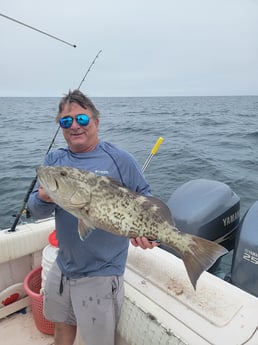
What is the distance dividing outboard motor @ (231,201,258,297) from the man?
1656 millimetres

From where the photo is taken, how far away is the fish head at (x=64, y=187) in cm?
218

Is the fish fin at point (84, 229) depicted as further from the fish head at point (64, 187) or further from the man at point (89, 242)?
the man at point (89, 242)

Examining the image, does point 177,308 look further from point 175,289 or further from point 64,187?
point 64,187

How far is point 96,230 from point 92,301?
21.2 inches

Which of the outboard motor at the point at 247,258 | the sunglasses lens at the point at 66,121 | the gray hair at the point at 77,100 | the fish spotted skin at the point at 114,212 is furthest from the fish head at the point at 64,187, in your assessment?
the outboard motor at the point at 247,258

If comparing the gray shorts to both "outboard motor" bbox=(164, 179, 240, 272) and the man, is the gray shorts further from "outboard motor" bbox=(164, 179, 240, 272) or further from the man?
"outboard motor" bbox=(164, 179, 240, 272)

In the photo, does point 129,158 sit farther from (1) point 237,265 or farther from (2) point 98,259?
(1) point 237,265

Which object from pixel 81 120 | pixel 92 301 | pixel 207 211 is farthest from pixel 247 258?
pixel 81 120

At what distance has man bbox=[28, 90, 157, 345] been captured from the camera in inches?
98.6


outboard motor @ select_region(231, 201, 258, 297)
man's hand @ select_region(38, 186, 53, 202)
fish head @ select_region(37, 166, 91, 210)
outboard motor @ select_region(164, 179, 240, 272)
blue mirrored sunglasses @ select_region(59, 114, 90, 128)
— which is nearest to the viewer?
fish head @ select_region(37, 166, 91, 210)

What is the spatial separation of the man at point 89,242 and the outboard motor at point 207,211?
5.92ft

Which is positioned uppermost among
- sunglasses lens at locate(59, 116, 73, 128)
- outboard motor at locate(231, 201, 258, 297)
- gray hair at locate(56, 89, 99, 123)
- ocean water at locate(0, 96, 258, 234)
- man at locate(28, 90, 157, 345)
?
gray hair at locate(56, 89, 99, 123)

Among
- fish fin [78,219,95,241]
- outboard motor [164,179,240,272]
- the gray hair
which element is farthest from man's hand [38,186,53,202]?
outboard motor [164,179,240,272]

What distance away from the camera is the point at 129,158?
2.59 meters
